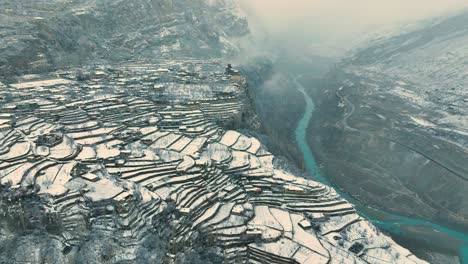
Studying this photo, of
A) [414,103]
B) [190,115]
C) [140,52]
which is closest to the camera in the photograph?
[190,115]

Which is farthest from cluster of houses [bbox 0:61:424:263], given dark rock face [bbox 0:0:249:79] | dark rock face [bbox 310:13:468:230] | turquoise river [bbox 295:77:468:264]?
dark rock face [bbox 310:13:468:230]

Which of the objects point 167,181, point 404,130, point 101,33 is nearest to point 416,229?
point 404,130

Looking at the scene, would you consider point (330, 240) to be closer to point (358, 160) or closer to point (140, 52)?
point (358, 160)

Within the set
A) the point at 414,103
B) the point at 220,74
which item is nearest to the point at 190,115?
the point at 220,74

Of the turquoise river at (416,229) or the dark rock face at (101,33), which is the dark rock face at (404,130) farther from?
the dark rock face at (101,33)

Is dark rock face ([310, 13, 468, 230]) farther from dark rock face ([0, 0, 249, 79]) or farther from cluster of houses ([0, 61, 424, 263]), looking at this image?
dark rock face ([0, 0, 249, 79])
